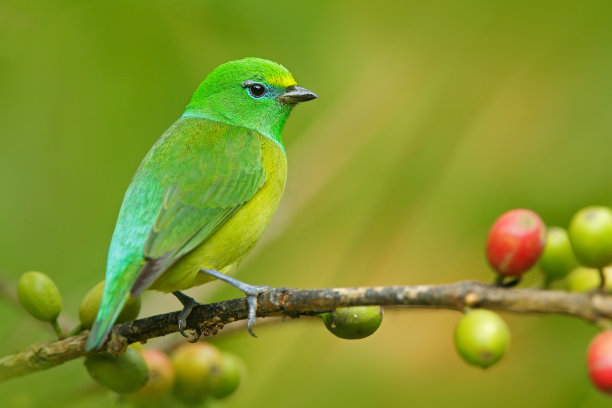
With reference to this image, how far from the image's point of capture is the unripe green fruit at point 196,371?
3160 millimetres

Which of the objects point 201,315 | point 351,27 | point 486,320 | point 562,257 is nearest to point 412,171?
point 351,27

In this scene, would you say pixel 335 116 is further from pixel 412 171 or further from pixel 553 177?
pixel 553 177

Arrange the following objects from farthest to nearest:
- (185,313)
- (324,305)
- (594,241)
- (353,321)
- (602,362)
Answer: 1. (185,313)
2. (353,321)
3. (324,305)
4. (594,241)
5. (602,362)

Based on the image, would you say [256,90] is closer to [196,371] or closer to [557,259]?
[196,371]

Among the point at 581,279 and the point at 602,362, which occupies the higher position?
the point at 581,279

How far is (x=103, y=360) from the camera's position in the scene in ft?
9.02

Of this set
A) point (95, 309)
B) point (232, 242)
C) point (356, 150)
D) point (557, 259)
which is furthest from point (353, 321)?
point (356, 150)

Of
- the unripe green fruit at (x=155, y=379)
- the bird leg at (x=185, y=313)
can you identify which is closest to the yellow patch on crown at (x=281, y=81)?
the bird leg at (x=185, y=313)

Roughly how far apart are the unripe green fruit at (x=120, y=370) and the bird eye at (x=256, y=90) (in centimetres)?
214

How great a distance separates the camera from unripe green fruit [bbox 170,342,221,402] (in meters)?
3.16

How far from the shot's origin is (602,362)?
65.2 inches

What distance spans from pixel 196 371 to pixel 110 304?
0.60m

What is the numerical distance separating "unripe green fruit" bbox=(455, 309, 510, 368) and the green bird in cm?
131

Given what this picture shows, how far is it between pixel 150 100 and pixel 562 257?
10.2ft
